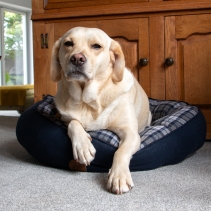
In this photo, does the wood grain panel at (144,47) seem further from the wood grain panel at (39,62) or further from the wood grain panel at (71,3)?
the wood grain panel at (39,62)

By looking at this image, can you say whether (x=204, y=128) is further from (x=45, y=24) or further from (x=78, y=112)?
(x=45, y=24)

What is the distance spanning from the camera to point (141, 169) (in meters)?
1.54

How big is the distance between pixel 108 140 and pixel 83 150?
0.14 metres

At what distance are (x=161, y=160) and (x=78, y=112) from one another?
1.42 ft

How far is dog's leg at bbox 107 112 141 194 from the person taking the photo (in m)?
1.24

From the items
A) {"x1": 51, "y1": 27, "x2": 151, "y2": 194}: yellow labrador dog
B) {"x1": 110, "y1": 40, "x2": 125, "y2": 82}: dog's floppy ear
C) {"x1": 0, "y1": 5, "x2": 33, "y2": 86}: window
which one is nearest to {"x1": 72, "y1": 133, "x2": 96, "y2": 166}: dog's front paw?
{"x1": 51, "y1": 27, "x2": 151, "y2": 194}: yellow labrador dog

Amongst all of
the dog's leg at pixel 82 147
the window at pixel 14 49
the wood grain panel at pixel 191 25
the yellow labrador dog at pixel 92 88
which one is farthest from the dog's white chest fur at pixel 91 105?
the window at pixel 14 49

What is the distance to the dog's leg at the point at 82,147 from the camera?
4.75 feet

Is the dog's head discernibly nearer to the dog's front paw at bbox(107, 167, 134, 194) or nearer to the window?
the dog's front paw at bbox(107, 167, 134, 194)

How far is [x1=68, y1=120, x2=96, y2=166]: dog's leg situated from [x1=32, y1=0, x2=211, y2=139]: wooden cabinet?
3.04ft

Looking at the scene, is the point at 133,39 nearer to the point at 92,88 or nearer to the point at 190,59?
the point at 190,59

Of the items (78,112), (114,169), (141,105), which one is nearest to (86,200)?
(114,169)

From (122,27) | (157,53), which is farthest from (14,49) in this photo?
(157,53)

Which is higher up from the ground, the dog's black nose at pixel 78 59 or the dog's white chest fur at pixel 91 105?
the dog's black nose at pixel 78 59
